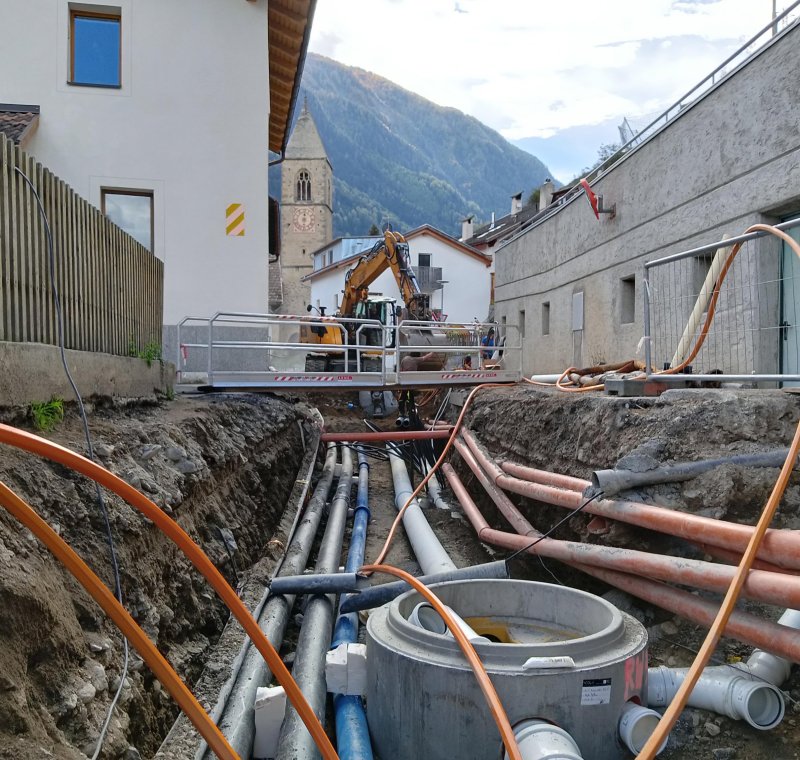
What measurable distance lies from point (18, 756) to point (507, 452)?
6163 mm

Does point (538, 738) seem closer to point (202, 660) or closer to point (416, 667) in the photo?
point (416, 667)

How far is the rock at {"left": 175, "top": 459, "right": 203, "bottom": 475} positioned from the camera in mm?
4624

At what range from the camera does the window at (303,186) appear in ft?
235

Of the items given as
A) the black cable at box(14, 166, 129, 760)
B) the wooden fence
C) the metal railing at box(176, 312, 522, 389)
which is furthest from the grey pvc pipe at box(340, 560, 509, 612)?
the metal railing at box(176, 312, 522, 389)

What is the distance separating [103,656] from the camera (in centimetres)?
265

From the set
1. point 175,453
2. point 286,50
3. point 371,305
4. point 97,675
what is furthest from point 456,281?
point 97,675

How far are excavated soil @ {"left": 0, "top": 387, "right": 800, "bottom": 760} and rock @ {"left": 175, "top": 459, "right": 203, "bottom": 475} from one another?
0.02m

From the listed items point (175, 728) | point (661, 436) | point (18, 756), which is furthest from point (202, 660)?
point (661, 436)

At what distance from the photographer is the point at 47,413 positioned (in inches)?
150

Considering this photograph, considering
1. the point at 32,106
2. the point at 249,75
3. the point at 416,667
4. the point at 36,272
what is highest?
the point at 249,75

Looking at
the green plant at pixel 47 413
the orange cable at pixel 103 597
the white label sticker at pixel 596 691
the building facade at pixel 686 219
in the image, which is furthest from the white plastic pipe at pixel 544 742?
the building facade at pixel 686 219

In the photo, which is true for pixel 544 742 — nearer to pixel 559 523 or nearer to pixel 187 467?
pixel 559 523

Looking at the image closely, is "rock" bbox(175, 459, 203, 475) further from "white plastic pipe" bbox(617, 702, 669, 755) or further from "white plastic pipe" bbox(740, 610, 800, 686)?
"white plastic pipe" bbox(740, 610, 800, 686)

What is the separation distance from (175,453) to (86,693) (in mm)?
2470
